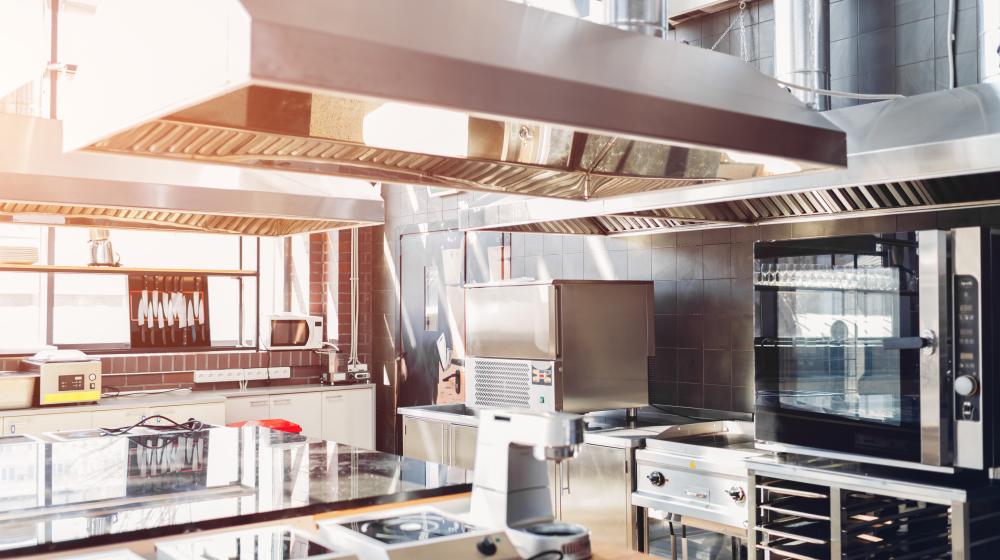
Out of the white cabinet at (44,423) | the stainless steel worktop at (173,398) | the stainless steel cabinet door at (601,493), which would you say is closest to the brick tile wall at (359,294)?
the stainless steel worktop at (173,398)

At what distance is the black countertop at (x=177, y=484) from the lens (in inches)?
79.0

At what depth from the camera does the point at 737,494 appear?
3.11 m

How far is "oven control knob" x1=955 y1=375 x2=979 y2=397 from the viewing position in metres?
2.45

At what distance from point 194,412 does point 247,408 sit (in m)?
0.41

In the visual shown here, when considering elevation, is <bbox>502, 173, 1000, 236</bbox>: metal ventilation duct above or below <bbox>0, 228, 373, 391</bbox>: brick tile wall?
above

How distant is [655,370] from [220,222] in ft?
7.35

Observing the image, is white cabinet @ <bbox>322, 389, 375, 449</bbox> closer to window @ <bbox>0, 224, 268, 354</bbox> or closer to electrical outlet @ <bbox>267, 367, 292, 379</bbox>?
electrical outlet @ <bbox>267, 367, 292, 379</bbox>

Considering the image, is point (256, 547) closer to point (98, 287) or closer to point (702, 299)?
point (702, 299)

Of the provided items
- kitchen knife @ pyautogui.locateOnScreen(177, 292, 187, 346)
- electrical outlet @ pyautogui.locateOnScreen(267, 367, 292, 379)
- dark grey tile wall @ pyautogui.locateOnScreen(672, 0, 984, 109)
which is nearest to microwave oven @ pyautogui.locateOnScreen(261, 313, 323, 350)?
electrical outlet @ pyautogui.locateOnScreen(267, 367, 292, 379)

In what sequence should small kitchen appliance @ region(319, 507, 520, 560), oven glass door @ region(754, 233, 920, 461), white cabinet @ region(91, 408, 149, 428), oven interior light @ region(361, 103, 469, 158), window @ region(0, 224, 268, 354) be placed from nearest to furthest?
small kitchen appliance @ region(319, 507, 520, 560) → oven interior light @ region(361, 103, 469, 158) → oven glass door @ region(754, 233, 920, 461) → white cabinet @ region(91, 408, 149, 428) → window @ region(0, 224, 268, 354)

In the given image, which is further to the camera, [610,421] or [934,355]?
[610,421]

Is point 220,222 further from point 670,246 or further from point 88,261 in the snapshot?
point 88,261

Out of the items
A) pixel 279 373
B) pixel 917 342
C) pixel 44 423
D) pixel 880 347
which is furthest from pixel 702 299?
pixel 44 423

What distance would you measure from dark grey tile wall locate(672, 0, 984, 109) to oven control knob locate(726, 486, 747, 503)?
1.59 m
